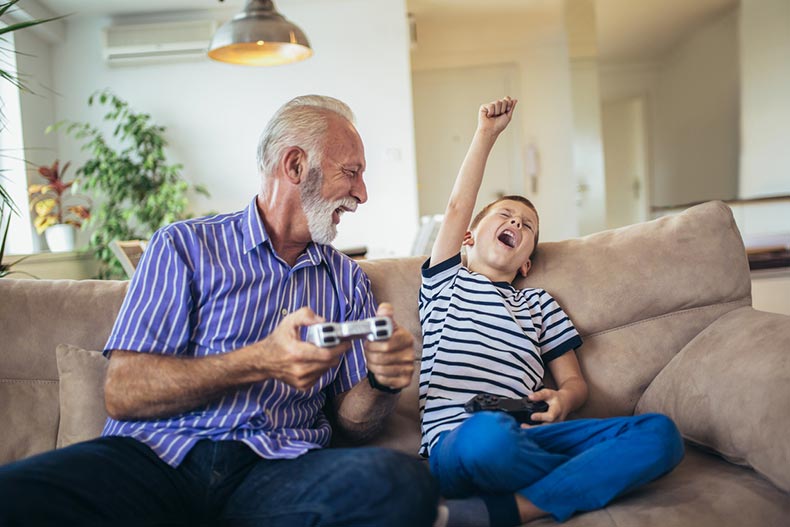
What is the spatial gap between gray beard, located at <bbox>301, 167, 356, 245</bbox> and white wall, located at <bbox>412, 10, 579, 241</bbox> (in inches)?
218

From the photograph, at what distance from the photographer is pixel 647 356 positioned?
1615 millimetres

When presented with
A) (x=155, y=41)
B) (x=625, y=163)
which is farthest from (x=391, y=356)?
(x=625, y=163)

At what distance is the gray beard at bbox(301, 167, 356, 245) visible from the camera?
147 centimetres

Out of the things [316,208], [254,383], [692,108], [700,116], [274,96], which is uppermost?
[274,96]

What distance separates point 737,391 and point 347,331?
30.6 inches

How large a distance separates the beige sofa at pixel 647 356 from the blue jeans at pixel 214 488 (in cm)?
32

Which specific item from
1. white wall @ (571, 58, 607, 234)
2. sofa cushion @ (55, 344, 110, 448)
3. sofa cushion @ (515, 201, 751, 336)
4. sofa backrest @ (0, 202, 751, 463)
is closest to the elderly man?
sofa cushion @ (55, 344, 110, 448)

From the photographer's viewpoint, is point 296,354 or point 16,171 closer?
point 296,354

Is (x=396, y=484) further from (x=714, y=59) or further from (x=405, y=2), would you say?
(x=714, y=59)

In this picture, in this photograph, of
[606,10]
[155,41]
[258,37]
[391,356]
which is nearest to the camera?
[391,356]

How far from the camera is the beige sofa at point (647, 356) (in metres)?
1.22

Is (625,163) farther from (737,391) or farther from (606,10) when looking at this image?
(737,391)

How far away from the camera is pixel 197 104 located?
5.75 metres

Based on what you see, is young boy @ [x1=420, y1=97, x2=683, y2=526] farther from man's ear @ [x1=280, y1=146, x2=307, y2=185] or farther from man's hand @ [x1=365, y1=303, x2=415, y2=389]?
man's ear @ [x1=280, y1=146, x2=307, y2=185]
